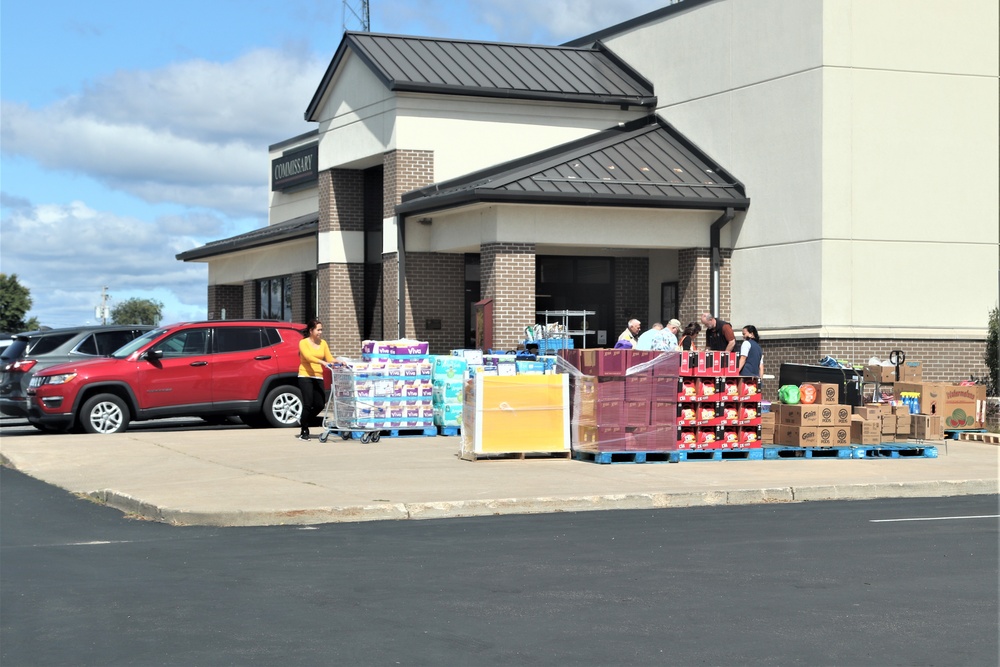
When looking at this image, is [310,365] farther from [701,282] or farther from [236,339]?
[701,282]

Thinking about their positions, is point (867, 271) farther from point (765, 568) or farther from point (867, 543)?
point (765, 568)

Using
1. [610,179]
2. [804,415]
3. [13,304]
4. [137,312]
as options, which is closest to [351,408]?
[804,415]

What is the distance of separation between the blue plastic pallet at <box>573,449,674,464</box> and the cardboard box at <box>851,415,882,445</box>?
310 centimetres

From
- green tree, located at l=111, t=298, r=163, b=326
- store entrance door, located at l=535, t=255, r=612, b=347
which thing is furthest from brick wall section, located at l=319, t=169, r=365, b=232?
green tree, located at l=111, t=298, r=163, b=326

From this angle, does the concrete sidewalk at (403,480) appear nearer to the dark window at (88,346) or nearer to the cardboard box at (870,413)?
the cardboard box at (870,413)

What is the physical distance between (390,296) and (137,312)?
138m

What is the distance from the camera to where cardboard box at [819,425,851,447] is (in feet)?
58.7

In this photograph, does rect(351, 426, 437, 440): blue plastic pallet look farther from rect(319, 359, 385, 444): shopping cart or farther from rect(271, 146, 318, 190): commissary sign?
rect(271, 146, 318, 190): commissary sign

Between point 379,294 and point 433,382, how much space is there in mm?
10989

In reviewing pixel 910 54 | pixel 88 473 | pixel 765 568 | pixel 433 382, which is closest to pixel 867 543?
pixel 765 568

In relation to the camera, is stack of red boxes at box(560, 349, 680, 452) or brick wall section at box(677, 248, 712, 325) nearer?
stack of red boxes at box(560, 349, 680, 452)

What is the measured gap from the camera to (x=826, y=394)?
17953mm

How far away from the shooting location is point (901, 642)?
693 cm

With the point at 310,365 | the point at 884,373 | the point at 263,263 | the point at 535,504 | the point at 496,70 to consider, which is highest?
the point at 496,70
